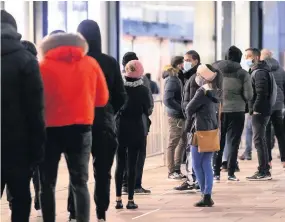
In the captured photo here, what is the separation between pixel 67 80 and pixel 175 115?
4.30 m

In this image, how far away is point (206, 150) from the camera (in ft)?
25.2

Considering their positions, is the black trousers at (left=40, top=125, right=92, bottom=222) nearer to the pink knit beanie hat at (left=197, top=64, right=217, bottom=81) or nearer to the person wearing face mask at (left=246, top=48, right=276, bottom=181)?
the pink knit beanie hat at (left=197, top=64, right=217, bottom=81)

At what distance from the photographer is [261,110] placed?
9836 mm

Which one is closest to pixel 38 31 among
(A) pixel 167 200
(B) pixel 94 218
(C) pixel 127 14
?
(C) pixel 127 14

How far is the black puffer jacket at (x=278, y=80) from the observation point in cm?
1066

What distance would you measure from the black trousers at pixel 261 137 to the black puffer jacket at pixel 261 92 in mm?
94

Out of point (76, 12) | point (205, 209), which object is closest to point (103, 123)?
point (205, 209)

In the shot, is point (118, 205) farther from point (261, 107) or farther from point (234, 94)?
point (261, 107)

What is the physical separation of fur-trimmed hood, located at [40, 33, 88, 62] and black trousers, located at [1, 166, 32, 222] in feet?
3.17

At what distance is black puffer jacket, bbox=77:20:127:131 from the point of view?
6238mm

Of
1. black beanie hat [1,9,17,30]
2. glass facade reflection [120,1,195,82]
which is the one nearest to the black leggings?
black beanie hat [1,9,17,30]

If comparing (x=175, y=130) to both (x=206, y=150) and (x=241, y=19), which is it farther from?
(x=241, y=19)

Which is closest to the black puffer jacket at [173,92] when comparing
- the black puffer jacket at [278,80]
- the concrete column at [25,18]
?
the black puffer jacket at [278,80]

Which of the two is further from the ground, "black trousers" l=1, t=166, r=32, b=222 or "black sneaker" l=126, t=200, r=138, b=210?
"black trousers" l=1, t=166, r=32, b=222
